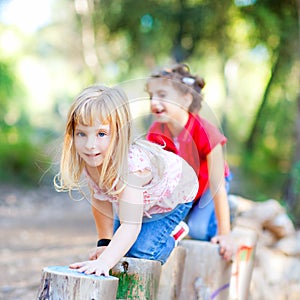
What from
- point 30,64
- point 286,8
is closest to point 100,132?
point 286,8

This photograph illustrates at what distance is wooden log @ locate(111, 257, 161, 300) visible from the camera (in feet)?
7.18

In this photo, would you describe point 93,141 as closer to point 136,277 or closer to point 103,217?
point 103,217

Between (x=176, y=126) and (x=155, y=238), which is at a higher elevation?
(x=176, y=126)

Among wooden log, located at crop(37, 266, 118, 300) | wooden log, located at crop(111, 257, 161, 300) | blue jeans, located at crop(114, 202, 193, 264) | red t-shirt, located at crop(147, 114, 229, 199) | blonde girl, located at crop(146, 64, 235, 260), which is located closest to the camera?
wooden log, located at crop(37, 266, 118, 300)

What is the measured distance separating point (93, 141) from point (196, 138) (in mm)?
1050

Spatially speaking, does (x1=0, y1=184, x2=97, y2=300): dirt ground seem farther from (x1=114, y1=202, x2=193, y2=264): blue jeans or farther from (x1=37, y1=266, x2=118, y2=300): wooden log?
(x1=37, y1=266, x2=118, y2=300): wooden log

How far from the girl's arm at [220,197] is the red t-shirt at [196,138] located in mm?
30

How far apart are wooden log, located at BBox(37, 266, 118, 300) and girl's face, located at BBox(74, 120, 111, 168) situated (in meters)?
0.39

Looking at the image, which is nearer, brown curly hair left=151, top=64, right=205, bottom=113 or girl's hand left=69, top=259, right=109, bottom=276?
girl's hand left=69, top=259, right=109, bottom=276

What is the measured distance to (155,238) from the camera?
2314 millimetres

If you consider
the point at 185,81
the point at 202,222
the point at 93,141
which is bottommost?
the point at 202,222

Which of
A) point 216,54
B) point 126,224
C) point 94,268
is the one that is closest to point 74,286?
point 94,268

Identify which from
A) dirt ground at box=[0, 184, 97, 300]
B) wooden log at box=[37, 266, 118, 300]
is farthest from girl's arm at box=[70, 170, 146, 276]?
dirt ground at box=[0, 184, 97, 300]

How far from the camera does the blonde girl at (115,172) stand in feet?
6.64
